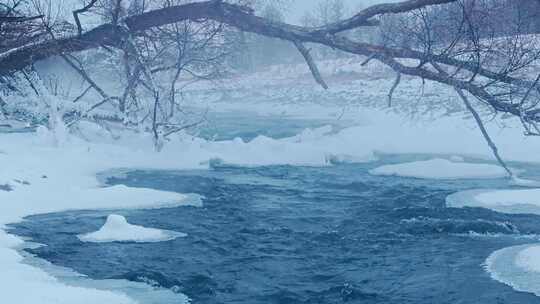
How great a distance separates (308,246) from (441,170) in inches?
296

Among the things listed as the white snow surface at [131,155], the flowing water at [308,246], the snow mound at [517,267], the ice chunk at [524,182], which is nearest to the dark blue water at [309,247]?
the flowing water at [308,246]

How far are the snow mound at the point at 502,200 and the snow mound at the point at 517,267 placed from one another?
2.60 metres

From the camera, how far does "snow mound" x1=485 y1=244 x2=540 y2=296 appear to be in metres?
6.68

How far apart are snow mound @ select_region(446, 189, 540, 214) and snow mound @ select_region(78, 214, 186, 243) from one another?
199 inches

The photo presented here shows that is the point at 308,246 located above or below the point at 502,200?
below

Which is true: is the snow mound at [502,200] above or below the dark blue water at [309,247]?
above

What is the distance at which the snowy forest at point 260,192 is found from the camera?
6.88 meters

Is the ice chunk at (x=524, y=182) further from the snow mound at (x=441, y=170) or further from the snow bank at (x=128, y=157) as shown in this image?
the snow bank at (x=128, y=157)

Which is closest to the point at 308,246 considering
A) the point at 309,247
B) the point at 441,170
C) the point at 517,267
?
the point at 309,247

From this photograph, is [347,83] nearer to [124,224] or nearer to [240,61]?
[240,61]

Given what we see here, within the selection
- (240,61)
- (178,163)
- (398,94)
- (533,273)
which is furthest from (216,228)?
(240,61)

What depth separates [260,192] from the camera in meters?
12.7

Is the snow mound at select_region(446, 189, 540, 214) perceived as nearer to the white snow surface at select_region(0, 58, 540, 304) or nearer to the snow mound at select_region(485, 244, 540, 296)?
the snow mound at select_region(485, 244, 540, 296)

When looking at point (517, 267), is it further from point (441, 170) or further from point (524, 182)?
point (441, 170)
